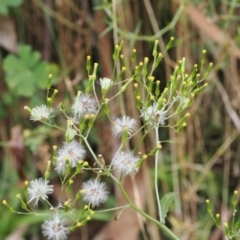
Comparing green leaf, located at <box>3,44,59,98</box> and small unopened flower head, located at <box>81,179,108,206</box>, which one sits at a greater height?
green leaf, located at <box>3,44,59,98</box>

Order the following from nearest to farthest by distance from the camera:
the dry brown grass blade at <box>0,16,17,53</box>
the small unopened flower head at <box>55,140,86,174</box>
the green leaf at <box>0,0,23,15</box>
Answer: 1. the small unopened flower head at <box>55,140,86,174</box>
2. the green leaf at <box>0,0,23,15</box>
3. the dry brown grass blade at <box>0,16,17,53</box>

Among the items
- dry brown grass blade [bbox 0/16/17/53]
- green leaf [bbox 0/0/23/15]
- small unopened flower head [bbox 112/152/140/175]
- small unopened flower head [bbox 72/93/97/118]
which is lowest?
small unopened flower head [bbox 112/152/140/175]

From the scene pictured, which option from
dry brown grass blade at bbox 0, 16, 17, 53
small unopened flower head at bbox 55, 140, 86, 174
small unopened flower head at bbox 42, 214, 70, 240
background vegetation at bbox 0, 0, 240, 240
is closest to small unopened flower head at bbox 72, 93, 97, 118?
small unopened flower head at bbox 55, 140, 86, 174

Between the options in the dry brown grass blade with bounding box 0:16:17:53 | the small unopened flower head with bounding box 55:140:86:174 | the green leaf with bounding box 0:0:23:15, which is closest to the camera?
the small unopened flower head with bounding box 55:140:86:174

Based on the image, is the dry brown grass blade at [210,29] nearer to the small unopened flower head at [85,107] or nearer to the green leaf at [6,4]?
the green leaf at [6,4]

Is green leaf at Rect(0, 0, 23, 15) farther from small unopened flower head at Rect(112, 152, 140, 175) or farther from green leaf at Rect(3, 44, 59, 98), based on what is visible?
small unopened flower head at Rect(112, 152, 140, 175)

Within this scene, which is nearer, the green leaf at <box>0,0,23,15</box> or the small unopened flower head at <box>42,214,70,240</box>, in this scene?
the small unopened flower head at <box>42,214,70,240</box>

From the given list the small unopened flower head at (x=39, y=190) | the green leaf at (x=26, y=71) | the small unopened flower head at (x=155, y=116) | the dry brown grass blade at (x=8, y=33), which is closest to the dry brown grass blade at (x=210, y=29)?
the green leaf at (x=26, y=71)
